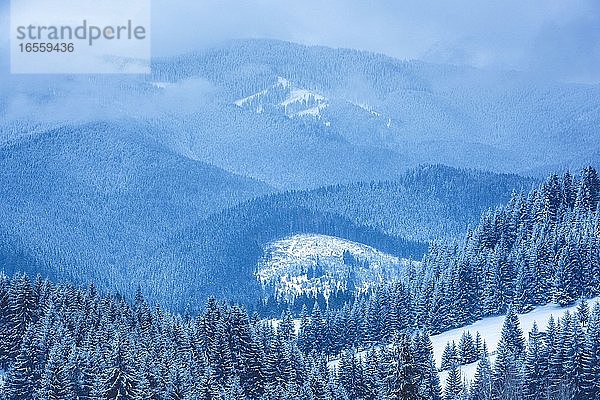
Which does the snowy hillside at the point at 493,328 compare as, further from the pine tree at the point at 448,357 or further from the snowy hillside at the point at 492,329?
the pine tree at the point at 448,357

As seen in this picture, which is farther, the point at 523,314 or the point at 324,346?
the point at 324,346

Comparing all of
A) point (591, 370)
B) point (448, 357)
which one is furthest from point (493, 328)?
point (591, 370)

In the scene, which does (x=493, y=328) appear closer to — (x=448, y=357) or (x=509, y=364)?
(x=448, y=357)

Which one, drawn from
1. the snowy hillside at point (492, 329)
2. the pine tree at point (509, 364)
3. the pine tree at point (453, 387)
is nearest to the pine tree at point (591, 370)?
the pine tree at point (509, 364)

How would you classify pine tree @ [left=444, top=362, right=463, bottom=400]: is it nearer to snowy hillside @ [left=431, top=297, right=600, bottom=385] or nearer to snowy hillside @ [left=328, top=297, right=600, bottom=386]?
snowy hillside @ [left=328, top=297, right=600, bottom=386]

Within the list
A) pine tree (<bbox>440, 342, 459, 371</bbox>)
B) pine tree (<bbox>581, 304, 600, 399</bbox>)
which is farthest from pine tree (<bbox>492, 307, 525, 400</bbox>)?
pine tree (<bbox>581, 304, 600, 399</bbox>)

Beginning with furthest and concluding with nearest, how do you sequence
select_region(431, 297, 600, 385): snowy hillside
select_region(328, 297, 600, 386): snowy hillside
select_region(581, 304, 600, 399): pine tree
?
select_region(431, 297, 600, 385): snowy hillside, select_region(328, 297, 600, 386): snowy hillside, select_region(581, 304, 600, 399): pine tree

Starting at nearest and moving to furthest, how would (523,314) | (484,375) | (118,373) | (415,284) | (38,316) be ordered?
1. (118,373)
2. (484,375)
3. (38,316)
4. (523,314)
5. (415,284)

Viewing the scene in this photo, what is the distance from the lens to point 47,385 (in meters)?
94.9

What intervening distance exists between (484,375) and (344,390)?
16.9 meters

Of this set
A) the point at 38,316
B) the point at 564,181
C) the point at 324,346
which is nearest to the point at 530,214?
the point at 564,181

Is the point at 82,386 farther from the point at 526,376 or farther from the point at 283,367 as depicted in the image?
the point at 526,376

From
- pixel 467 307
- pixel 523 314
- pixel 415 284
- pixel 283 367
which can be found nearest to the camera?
pixel 283 367

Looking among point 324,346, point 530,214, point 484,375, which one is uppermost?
point 530,214
